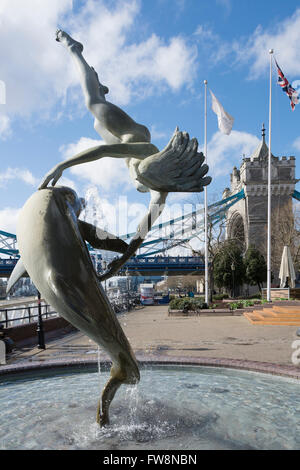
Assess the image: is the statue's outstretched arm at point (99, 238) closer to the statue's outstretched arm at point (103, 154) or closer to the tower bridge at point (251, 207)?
the statue's outstretched arm at point (103, 154)

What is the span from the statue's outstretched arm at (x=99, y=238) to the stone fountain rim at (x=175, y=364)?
3.30m

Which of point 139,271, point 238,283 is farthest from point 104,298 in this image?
point 139,271

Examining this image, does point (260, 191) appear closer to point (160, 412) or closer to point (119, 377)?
point (160, 412)

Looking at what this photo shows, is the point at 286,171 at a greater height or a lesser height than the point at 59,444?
greater

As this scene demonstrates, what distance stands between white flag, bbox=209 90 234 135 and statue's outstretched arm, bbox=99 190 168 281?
16484mm

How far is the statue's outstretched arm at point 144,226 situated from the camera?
12.4ft

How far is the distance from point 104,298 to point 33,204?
1.07 meters

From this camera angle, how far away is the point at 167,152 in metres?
3.57

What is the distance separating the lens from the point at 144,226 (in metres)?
3.81

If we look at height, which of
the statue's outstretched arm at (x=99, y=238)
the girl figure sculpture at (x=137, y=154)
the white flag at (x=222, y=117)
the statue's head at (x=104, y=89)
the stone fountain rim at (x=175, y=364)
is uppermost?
the white flag at (x=222, y=117)

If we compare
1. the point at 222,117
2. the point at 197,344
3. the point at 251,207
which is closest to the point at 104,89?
the point at 197,344

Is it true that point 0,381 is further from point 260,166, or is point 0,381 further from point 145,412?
point 260,166

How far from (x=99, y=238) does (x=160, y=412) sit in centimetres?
206

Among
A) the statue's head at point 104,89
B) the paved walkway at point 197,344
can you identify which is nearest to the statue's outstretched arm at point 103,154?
the statue's head at point 104,89
